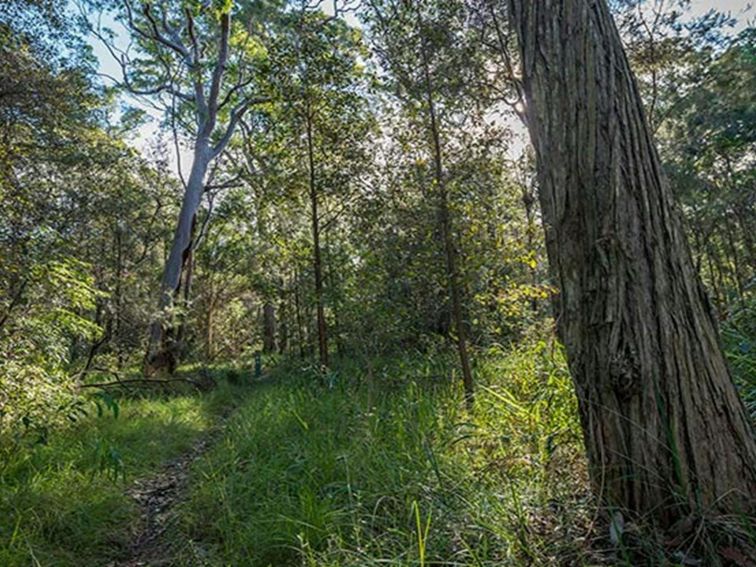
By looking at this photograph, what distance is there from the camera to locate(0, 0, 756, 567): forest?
1691 mm

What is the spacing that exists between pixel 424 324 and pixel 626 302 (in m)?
4.47

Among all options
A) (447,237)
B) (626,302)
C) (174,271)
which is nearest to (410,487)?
(626,302)

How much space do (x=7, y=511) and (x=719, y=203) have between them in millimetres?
14142

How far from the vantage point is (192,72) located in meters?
11.4

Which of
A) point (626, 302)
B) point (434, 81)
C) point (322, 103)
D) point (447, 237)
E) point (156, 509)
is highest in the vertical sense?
point (322, 103)

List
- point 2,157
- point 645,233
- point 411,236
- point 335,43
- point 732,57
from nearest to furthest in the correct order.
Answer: point 645,233, point 2,157, point 411,236, point 335,43, point 732,57

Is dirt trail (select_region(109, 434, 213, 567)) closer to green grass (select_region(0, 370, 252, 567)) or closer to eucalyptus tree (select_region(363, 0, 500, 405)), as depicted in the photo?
green grass (select_region(0, 370, 252, 567))

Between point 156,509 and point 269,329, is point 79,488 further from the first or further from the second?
point 269,329

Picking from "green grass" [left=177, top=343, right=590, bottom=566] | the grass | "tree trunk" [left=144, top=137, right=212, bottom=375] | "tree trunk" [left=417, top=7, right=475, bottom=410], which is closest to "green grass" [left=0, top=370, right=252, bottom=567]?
the grass

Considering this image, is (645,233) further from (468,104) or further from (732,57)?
(732,57)

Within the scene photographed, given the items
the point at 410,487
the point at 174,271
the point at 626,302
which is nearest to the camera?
the point at 626,302

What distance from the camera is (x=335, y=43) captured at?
251 inches

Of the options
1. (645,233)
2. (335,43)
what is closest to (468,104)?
(335,43)

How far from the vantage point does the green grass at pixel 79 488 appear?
2436 mm
